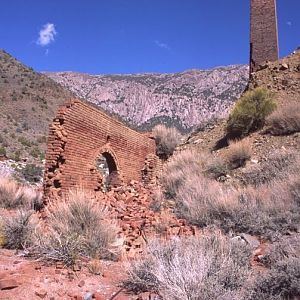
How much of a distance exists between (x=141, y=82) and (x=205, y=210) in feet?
315

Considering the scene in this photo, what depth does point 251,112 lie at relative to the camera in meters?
15.1

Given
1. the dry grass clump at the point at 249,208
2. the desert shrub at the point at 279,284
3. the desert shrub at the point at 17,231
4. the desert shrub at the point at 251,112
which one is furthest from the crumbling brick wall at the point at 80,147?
the desert shrub at the point at 279,284

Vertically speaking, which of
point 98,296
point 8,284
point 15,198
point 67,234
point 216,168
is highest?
point 216,168

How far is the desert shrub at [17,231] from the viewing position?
21.3 feet

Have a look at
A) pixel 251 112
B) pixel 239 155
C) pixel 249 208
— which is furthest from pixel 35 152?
pixel 249 208

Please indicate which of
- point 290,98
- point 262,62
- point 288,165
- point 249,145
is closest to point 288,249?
point 288,165

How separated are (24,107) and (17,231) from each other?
141ft

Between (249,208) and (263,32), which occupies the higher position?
(263,32)

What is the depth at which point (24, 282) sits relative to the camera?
4602mm

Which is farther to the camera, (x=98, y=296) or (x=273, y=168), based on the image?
(x=273, y=168)

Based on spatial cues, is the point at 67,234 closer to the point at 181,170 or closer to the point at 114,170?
the point at 114,170

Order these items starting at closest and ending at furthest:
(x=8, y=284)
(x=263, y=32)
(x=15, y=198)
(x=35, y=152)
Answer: (x=8, y=284) → (x=15, y=198) → (x=263, y=32) → (x=35, y=152)

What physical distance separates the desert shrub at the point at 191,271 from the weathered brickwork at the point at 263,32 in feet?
47.4

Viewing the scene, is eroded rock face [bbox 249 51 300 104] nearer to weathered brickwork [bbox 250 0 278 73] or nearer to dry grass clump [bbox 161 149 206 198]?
weathered brickwork [bbox 250 0 278 73]
